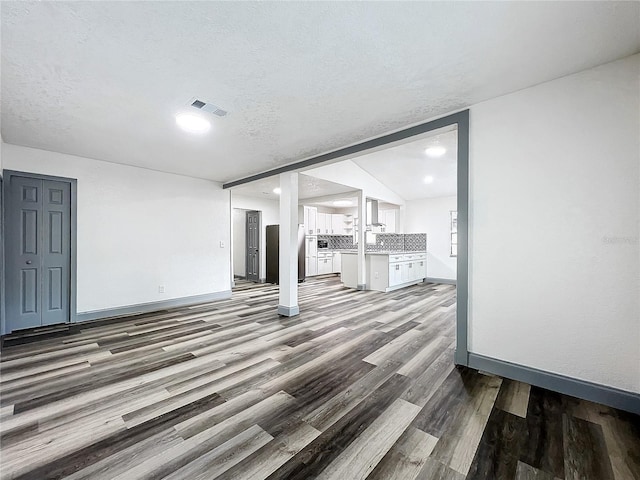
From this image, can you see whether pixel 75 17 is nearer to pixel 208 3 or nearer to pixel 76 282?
pixel 208 3

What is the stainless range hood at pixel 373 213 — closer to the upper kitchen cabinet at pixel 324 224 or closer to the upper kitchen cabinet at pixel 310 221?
the upper kitchen cabinet at pixel 310 221

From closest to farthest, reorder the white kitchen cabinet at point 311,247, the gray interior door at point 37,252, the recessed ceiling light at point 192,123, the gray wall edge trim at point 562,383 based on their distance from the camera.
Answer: the gray wall edge trim at point 562,383
the recessed ceiling light at point 192,123
the gray interior door at point 37,252
the white kitchen cabinet at point 311,247

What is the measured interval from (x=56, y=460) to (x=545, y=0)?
3.73 m

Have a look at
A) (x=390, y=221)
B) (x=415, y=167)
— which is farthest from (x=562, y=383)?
(x=390, y=221)

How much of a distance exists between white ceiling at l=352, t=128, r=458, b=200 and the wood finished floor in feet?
11.7

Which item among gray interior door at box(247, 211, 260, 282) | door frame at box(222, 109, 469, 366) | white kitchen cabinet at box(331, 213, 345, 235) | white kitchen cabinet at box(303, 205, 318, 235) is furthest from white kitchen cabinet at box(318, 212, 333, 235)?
door frame at box(222, 109, 469, 366)

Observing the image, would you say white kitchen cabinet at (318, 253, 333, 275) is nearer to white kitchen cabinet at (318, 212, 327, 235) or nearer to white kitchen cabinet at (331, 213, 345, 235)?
white kitchen cabinet at (318, 212, 327, 235)

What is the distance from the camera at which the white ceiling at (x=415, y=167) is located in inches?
198

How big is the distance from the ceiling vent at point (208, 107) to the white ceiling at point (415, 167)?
10.1 ft

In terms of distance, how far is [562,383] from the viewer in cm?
208

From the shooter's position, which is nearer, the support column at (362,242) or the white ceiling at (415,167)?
the white ceiling at (415,167)

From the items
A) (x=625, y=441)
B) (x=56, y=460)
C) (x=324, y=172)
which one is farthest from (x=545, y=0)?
(x=324, y=172)

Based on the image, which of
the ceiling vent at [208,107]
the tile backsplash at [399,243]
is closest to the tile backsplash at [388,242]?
the tile backsplash at [399,243]

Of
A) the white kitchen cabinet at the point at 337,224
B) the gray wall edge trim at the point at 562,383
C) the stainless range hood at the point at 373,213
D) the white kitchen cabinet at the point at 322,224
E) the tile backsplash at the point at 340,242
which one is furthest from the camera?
the tile backsplash at the point at 340,242
